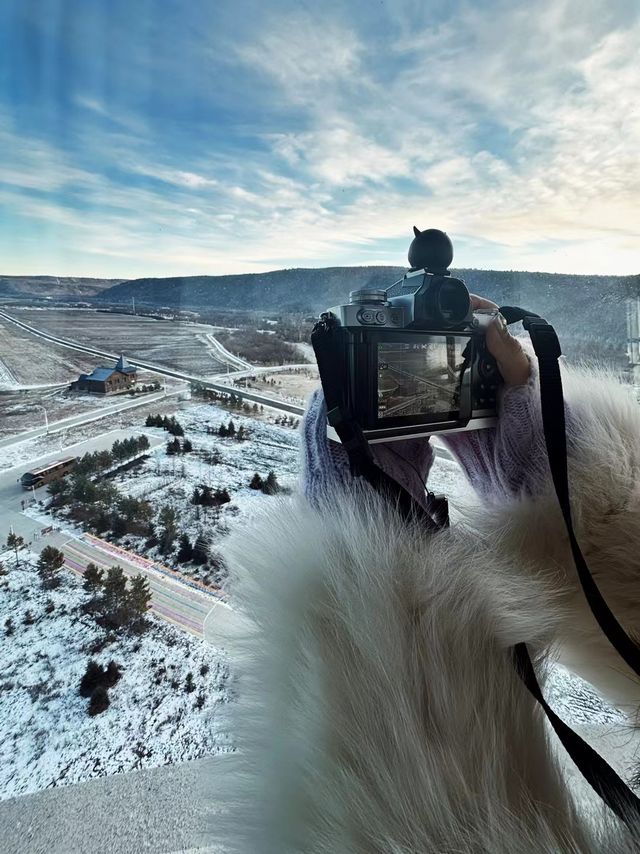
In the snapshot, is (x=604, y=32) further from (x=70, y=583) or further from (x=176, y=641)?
(x=70, y=583)

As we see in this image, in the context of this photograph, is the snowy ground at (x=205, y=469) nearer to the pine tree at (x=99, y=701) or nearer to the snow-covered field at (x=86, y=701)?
the snow-covered field at (x=86, y=701)

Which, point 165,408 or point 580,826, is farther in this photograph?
point 165,408

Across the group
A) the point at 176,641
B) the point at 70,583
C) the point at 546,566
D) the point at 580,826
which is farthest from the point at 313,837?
the point at 70,583

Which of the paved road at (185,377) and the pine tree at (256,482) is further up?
the paved road at (185,377)

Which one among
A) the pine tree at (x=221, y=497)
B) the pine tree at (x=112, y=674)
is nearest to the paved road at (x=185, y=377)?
the pine tree at (x=221, y=497)

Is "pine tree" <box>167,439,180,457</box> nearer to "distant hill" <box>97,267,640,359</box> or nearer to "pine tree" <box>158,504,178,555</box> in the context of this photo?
"pine tree" <box>158,504,178,555</box>
